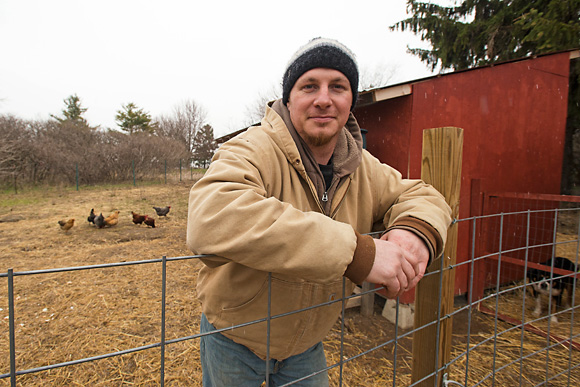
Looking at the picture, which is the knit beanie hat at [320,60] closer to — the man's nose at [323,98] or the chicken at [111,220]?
the man's nose at [323,98]

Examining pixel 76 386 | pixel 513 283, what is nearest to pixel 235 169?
pixel 76 386

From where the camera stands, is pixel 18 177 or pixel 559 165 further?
pixel 18 177

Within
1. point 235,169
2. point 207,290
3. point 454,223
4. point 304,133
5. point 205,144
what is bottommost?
point 207,290

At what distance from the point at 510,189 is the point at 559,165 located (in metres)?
1.48

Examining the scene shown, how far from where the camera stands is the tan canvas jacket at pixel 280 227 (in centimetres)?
91

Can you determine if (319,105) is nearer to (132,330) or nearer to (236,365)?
(236,365)

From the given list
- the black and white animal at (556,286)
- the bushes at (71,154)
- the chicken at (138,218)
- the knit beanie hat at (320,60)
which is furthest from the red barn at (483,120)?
the bushes at (71,154)

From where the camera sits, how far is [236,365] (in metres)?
1.43

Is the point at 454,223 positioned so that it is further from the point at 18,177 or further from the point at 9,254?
the point at 18,177

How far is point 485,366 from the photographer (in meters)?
3.32

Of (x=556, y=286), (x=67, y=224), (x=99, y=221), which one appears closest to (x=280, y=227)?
(x=556, y=286)

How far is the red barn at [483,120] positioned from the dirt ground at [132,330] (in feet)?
2.89

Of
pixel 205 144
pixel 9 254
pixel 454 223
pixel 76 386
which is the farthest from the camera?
pixel 205 144

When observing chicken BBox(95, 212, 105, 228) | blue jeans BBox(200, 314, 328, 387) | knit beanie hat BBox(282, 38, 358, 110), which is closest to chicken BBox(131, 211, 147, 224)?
chicken BBox(95, 212, 105, 228)
